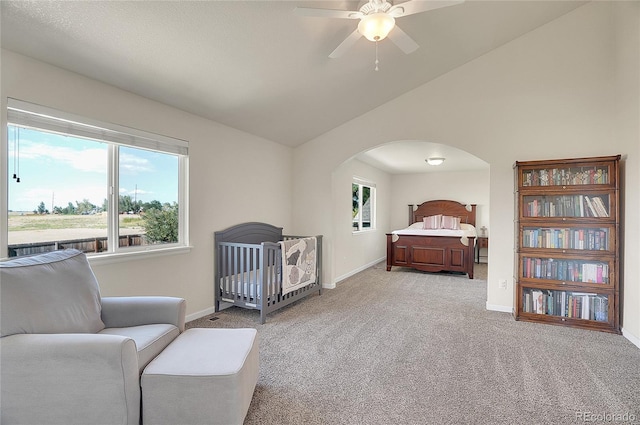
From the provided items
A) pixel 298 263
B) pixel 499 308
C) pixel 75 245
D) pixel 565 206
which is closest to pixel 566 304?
pixel 499 308

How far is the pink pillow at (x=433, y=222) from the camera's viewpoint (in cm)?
720

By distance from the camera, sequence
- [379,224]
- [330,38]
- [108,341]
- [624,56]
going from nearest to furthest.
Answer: [108,341]
[330,38]
[624,56]
[379,224]

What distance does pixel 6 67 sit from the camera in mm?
2025

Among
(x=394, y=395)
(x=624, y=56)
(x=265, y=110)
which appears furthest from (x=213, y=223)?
(x=624, y=56)

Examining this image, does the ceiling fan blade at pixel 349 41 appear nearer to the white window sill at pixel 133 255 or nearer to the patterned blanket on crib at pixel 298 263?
the patterned blanket on crib at pixel 298 263

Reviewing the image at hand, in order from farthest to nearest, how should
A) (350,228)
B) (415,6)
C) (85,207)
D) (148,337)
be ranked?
(350,228) → (85,207) → (415,6) → (148,337)

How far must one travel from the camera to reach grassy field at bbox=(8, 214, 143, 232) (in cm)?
217

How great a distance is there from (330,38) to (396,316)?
3083 mm

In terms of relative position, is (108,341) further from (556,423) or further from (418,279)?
(418,279)

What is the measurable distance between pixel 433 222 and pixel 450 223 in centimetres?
39

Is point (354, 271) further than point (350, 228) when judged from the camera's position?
Yes

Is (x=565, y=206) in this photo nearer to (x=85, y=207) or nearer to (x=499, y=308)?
(x=499, y=308)

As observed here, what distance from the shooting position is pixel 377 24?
2.06 m

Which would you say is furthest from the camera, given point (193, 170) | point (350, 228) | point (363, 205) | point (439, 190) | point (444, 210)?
point (439, 190)
